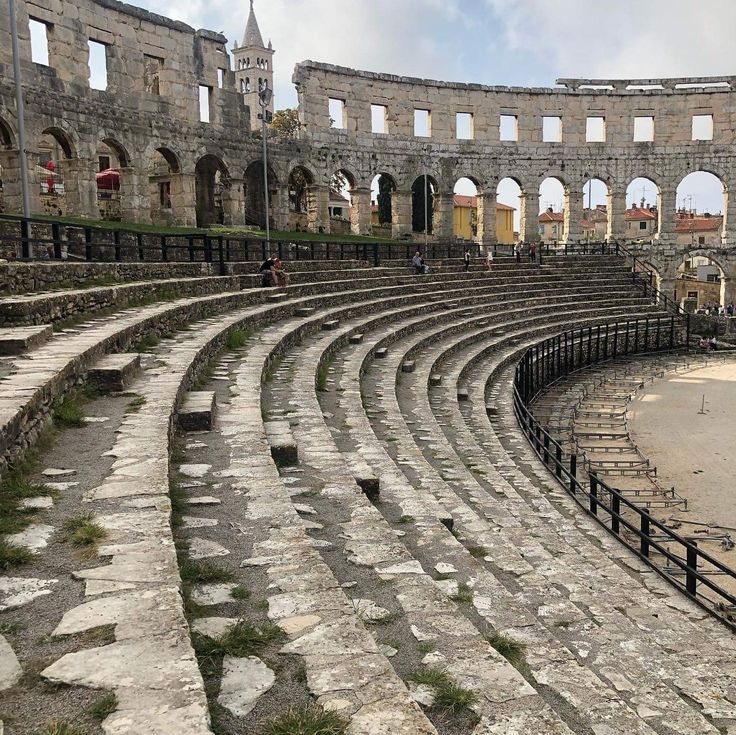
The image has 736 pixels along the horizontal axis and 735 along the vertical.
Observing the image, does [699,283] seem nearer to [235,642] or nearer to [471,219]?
[471,219]

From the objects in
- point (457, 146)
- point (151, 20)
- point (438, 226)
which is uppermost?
point (151, 20)

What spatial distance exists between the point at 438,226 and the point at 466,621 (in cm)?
3515

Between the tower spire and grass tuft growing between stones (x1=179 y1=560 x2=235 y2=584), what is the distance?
302 ft

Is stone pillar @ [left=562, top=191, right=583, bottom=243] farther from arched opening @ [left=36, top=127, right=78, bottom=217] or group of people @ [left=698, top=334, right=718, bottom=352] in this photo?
arched opening @ [left=36, top=127, right=78, bottom=217]

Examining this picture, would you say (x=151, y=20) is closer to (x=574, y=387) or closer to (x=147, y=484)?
(x=574, y=387)

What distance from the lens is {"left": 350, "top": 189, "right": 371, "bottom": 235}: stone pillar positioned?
119 feet

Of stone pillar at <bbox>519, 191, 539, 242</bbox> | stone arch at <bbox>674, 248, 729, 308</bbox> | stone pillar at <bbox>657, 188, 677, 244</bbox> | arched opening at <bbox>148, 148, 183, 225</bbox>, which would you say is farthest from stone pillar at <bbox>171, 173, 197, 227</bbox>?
stone arch at <bbox>674, 248, 729, 308</bbox>

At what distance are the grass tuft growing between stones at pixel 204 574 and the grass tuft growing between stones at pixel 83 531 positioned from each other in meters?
0.51

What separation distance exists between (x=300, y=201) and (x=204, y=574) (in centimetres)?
4344

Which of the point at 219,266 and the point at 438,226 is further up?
the point at 438,226

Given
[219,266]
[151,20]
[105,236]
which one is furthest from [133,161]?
[219,266]

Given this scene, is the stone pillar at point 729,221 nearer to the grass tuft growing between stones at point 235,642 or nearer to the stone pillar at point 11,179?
the stone pillar at point 11,179

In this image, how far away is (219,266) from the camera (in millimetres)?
17422

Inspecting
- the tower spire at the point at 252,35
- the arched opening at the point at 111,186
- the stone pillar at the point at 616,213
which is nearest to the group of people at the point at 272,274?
the arched opening at the point at 111,186
